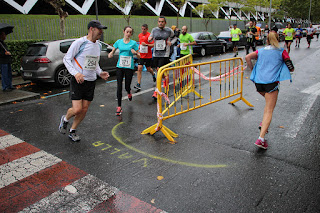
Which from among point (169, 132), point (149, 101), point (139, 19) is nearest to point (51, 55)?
point (149, 101)

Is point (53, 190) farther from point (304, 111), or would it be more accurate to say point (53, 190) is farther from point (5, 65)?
point (5, 65)

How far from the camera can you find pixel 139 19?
93.6ft

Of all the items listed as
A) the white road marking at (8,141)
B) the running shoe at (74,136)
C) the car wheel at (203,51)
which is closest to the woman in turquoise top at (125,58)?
the running shoe at (74,136)

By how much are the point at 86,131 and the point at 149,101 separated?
257 cm

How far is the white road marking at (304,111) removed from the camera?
534 centimetres

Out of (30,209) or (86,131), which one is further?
(86,131)

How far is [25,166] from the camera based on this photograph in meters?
4.17

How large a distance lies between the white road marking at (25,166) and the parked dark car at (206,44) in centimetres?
1470

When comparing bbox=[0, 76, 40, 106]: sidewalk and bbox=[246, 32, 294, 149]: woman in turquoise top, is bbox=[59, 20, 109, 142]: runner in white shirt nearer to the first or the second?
bbox=[246, 32, 294, 149]: woman in turquoise top

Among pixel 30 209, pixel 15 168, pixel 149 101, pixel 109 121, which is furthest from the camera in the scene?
pixel 149 101

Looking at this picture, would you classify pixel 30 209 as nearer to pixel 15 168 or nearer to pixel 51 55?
pixel 15 168

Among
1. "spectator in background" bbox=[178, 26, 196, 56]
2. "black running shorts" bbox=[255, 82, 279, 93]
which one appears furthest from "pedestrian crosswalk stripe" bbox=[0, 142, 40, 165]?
"spectator in background" bbox=[178, 26, 196, 56]

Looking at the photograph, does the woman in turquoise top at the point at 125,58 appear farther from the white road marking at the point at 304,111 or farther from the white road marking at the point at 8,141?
the white road marking at the point at 304,111

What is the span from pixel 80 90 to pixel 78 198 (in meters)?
2.03
